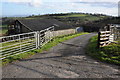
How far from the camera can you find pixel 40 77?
6121mm

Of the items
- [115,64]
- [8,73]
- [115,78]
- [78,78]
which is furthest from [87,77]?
[8,73]

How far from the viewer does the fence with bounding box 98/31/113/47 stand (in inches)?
433

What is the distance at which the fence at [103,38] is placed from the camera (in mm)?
11000

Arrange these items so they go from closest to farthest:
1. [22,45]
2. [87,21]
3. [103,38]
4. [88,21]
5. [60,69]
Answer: [60,69]
[22,45]
[103,38]
[88,21]
[87,21]

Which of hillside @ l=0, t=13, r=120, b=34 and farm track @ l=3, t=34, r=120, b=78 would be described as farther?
hillside @ l=0, t=13, r=120, b=34

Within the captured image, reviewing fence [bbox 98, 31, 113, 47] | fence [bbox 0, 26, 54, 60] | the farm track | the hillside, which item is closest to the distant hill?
the hillside

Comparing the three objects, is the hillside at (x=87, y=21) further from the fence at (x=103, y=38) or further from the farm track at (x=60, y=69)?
the farm track at (x=60, y=69)

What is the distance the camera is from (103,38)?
11.3m

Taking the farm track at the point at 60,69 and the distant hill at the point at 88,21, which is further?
the distant hill at the point at 88,21

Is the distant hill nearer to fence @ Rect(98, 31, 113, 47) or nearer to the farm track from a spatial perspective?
fence @ Rect(98, 31, 113, 47)

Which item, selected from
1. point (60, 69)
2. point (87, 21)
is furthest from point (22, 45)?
→ point (87, 21)

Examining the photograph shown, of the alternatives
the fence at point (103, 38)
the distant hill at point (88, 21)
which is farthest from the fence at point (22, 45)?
the distant hill at point (88, 21)

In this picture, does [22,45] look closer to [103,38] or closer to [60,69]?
[60,69]

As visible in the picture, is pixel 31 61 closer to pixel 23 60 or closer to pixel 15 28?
pixel 23 60
